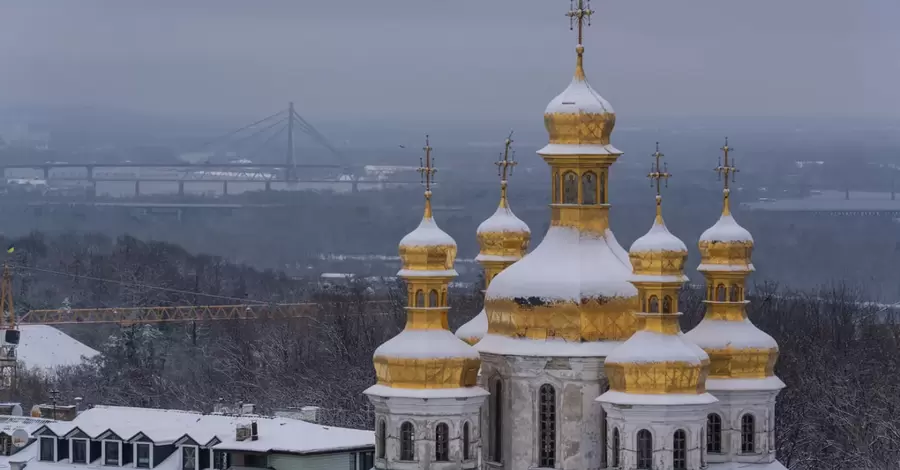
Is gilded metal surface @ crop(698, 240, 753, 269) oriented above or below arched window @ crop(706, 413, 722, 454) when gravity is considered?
above

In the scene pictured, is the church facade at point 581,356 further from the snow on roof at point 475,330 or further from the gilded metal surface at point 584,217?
the snow on roof at point 475,330

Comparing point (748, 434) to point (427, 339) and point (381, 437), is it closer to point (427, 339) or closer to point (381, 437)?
point (427, 339)

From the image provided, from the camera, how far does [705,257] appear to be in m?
67.0

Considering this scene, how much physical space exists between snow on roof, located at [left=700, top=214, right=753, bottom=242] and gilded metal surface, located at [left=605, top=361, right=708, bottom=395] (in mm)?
5563

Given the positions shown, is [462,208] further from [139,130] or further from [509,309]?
[139,130]

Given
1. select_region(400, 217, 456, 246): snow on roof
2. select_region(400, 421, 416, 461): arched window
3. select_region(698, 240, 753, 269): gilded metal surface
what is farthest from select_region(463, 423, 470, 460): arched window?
select_region(698, 240, 753, 269): gilded metal surface

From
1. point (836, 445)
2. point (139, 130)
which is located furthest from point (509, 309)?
point (139, 130)

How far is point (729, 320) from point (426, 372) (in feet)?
23.7

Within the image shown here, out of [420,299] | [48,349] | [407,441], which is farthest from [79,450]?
[48,349]

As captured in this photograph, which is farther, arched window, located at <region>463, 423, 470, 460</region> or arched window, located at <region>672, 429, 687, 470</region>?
arched window, located at <region>463, 423, 470, 460</region>

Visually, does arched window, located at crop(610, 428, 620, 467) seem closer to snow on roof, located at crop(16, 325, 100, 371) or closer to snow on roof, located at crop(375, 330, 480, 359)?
snow on roof, located at crop(375, 330, 480, 359)

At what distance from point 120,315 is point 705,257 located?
77.5 meters

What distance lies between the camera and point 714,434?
65500 mm

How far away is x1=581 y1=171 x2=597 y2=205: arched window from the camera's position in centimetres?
6531
